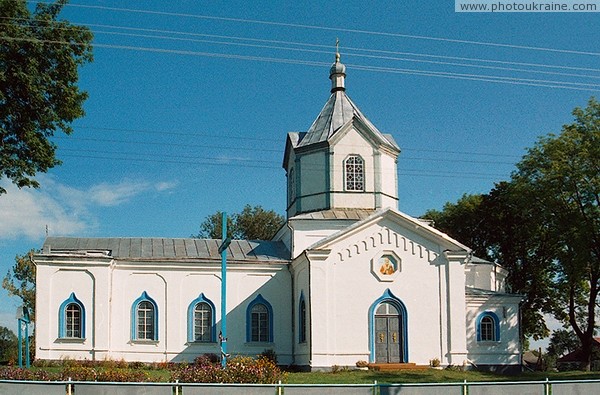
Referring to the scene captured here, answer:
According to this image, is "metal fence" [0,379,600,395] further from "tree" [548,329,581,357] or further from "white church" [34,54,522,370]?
"tree" [548,329,581,357]

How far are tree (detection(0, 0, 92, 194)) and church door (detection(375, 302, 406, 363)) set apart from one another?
42.3 feet

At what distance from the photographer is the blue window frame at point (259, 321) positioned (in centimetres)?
3162

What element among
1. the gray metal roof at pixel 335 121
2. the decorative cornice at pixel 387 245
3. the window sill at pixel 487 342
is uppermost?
the gray metal roof at pixel 335 121

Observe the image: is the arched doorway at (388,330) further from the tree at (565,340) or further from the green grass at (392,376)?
the tree at (565,340)

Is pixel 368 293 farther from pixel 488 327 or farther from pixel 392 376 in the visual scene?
pixel 488 327

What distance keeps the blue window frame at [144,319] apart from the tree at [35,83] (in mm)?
7228

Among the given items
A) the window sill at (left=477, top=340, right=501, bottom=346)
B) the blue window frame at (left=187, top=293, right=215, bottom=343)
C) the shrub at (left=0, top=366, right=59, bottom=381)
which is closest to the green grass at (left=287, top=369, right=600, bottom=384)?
the window sill at (left=477, top=340, right=501, bottom=346)

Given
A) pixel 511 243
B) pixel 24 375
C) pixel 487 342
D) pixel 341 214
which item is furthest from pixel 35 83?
pixel 511 243

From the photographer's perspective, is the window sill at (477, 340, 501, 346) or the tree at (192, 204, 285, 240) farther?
the tree at (192, 204, 285, 240)

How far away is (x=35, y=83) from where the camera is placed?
24438 mm

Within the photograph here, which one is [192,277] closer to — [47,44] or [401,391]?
[47,44]

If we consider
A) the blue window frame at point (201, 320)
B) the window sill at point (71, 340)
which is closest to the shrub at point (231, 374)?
the blue window frame at point (201, 320)

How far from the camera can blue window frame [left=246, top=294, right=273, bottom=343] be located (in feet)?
104

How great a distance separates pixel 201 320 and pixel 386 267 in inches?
312
